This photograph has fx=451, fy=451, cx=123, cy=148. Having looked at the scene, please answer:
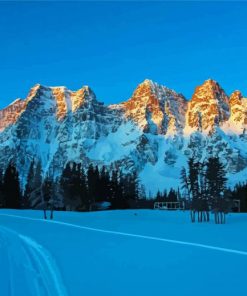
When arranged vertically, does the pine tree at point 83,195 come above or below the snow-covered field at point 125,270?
above

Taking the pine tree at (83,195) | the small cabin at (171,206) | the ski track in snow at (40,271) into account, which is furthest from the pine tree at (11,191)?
the ski track in snow at (40,271)

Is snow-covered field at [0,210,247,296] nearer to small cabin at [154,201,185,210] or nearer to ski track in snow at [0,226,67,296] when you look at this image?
ski track in snow at [0,226,67,296]

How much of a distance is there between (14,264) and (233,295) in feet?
22.3

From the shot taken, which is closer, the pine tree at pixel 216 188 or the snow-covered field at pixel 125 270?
the snow-covered field at pixel 125 270

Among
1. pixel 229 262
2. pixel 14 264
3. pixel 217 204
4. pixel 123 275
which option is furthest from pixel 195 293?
pixel 217 204

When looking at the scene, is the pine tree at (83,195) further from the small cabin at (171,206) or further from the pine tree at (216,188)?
the pine tree at (216,188)

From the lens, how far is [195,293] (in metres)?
8.61

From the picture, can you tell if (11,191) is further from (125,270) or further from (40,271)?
(125,270)

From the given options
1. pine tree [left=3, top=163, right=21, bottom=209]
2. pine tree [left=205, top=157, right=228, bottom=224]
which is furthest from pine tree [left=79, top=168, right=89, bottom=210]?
pine tree [left=205, top=157, right=228, bottom=224]

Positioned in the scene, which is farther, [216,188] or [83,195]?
[83,195]

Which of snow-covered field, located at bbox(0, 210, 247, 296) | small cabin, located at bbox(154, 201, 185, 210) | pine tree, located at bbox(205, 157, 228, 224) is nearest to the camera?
snow-covered field, located at bbox(0, 210, 247, 296)

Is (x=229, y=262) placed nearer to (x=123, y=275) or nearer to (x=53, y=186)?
(x=123, y=275)

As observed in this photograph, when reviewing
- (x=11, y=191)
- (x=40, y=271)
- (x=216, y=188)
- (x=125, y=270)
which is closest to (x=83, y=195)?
(x=11, y=191)

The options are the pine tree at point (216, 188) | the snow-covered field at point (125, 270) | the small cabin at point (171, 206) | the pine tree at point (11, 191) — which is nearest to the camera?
the snow-covered field at point (125, 270)
